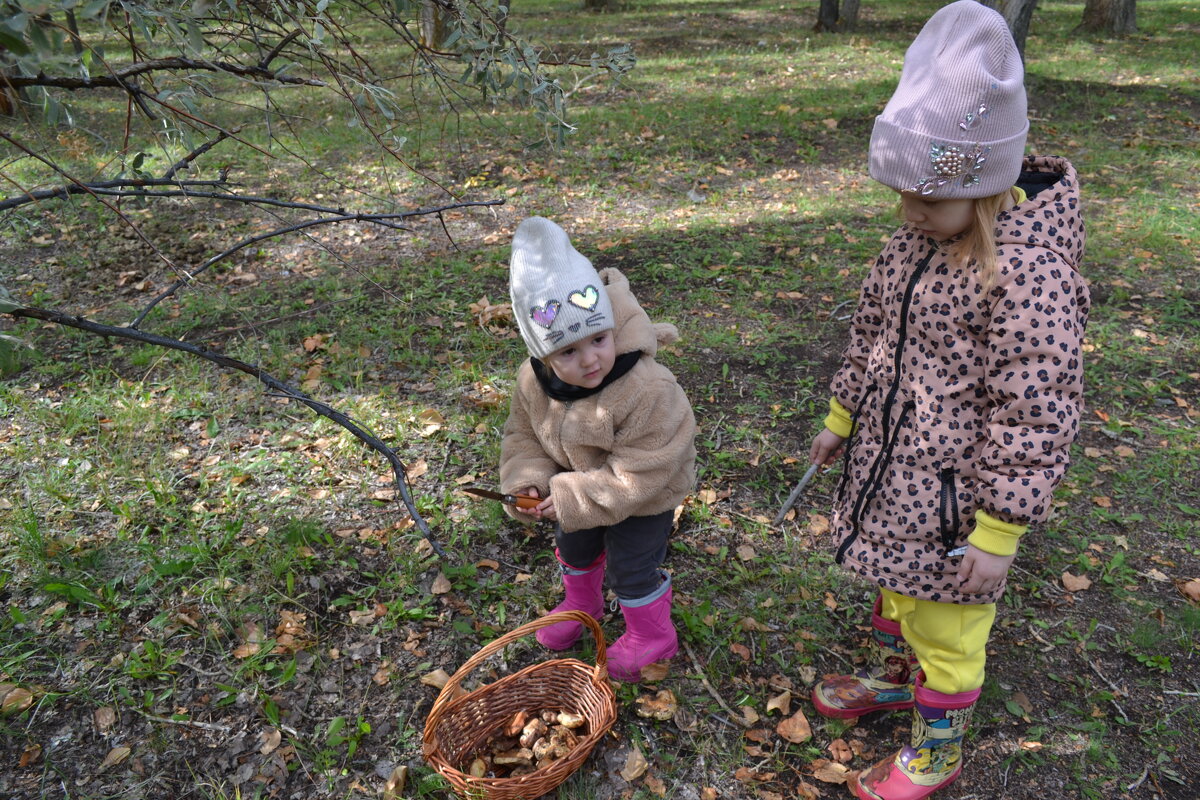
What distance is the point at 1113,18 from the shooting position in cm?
1289

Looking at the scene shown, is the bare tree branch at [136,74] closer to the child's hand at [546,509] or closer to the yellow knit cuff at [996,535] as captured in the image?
the child's hand at [546,509]

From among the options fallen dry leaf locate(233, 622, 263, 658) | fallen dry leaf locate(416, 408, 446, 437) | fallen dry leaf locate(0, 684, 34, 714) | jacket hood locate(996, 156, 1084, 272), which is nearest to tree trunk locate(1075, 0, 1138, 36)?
fallen dry leaf locate(416, 408, 446, 437)

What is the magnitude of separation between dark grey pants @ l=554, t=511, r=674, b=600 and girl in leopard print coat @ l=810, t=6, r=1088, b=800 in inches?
22.2

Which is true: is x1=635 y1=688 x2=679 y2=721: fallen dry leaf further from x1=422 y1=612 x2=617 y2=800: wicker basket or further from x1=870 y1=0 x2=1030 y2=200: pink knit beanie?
x1=870 y1=0 x2=1030 y2=200: pink knit beanie

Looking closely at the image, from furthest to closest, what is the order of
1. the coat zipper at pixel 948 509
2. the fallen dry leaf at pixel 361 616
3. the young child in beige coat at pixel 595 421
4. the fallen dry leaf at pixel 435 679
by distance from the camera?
the fallen dry leaf at pixel 361 616, the fallen dry leaf at pixel 435 679, the young child in beige coat at pixel 595 421, the coat zipper at pixel 948 509

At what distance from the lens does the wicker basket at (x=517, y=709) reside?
2164mm

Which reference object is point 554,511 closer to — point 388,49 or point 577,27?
point 388,49

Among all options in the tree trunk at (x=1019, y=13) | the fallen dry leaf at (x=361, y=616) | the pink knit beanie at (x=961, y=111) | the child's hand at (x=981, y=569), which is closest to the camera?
the pink knit beanie at (x=961, y=111)

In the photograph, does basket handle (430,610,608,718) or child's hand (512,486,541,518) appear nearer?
basket handle (430,610,608,718)

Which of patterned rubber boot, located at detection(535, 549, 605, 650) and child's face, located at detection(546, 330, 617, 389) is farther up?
child's face, located at detection(546, 330, 617, 389)

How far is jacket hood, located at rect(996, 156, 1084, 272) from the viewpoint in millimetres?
1826

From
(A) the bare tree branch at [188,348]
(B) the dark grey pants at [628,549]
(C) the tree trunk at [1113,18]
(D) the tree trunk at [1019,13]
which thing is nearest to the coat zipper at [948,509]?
(B) the dark grey pants at [628,549]

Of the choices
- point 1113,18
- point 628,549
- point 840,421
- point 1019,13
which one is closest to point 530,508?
point 628,549

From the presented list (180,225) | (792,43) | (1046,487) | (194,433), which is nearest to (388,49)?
(792,43)
